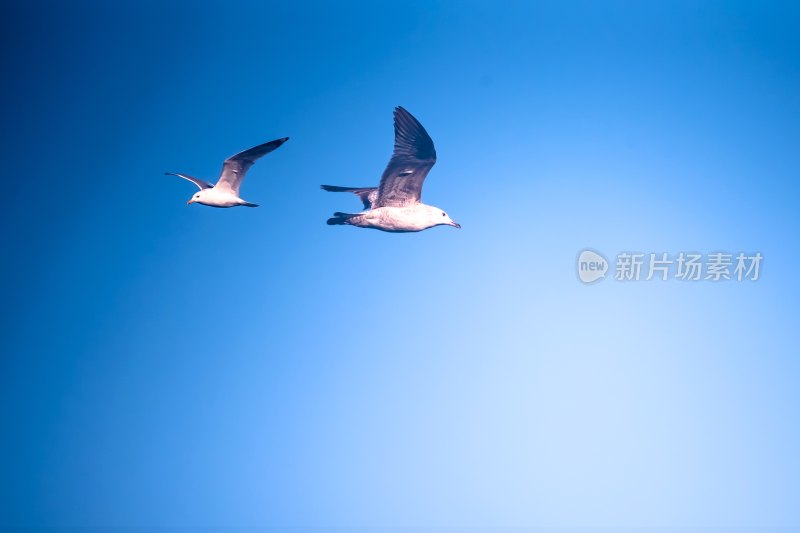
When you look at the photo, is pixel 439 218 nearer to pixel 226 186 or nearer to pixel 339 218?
pixel 339 218

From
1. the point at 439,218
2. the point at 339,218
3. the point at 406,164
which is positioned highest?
the point at 406,164

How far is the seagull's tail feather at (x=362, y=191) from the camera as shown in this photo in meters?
3.46

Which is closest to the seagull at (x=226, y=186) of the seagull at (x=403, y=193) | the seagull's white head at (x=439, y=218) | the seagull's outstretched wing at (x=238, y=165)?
the seagull's outstretched wing at (x=238, y=165)

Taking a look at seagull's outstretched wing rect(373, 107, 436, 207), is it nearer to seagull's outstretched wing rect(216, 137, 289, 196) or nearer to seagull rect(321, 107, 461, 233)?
seagull rect(321, 107, 461, 233)

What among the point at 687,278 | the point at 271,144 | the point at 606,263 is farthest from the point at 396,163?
the point at 687,278

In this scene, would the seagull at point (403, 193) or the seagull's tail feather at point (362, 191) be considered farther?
the seagull's tail feather at point (362, 191)

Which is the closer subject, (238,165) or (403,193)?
(403,193)

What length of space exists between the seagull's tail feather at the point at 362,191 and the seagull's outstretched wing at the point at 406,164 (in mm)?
97

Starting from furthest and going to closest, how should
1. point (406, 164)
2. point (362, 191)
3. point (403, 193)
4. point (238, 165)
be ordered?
1. point (362, 191)
2. point (238, 165)
3. point (403, 193)
4. point (406, 164)

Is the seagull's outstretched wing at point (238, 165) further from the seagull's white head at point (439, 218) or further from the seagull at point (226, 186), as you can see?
the seagull's white head at point (439, 218)

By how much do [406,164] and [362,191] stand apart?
1.32ft

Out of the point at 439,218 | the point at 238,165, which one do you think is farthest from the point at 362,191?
the point at 238,165

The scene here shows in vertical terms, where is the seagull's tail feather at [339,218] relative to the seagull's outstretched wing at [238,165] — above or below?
below

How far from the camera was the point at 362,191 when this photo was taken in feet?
11.5
